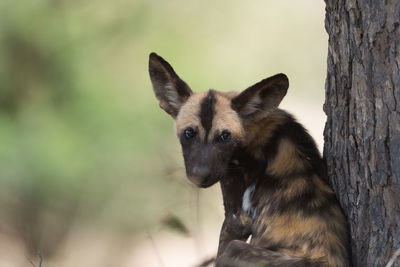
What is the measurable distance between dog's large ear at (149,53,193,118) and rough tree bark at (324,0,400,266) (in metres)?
1.16

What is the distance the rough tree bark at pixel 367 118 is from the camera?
12.0ft

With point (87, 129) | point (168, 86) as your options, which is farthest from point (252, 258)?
point (87, 129)

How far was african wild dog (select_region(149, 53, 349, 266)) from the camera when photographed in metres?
4.11

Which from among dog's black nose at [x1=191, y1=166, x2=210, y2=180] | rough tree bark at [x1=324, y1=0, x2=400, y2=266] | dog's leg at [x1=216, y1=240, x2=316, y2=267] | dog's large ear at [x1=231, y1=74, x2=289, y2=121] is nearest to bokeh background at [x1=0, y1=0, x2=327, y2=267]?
dog's large ear at [x1=231, y1=74, x2=289, y2=121]

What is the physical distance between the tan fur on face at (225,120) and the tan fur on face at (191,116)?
99 millimetres

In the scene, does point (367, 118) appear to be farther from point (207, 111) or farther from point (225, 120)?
point (207, 111)

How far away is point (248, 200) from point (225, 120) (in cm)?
57

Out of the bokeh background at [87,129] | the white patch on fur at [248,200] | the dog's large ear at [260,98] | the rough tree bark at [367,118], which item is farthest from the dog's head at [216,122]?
the bokeh background at [87,129]

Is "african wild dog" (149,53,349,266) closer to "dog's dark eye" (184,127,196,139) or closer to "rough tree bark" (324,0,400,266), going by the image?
"dog's dark eye" (184,127,196,139)

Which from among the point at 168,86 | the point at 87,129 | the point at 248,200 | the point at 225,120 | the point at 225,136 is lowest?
the point at 248,200

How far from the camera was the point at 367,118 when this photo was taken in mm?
3826

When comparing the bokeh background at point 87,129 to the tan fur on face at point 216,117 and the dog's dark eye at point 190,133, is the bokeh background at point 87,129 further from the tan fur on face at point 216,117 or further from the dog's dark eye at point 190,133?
the dog's dark eye at point 190,133

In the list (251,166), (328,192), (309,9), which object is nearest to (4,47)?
(309,9)

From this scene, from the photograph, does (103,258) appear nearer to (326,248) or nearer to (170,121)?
(170,121)
